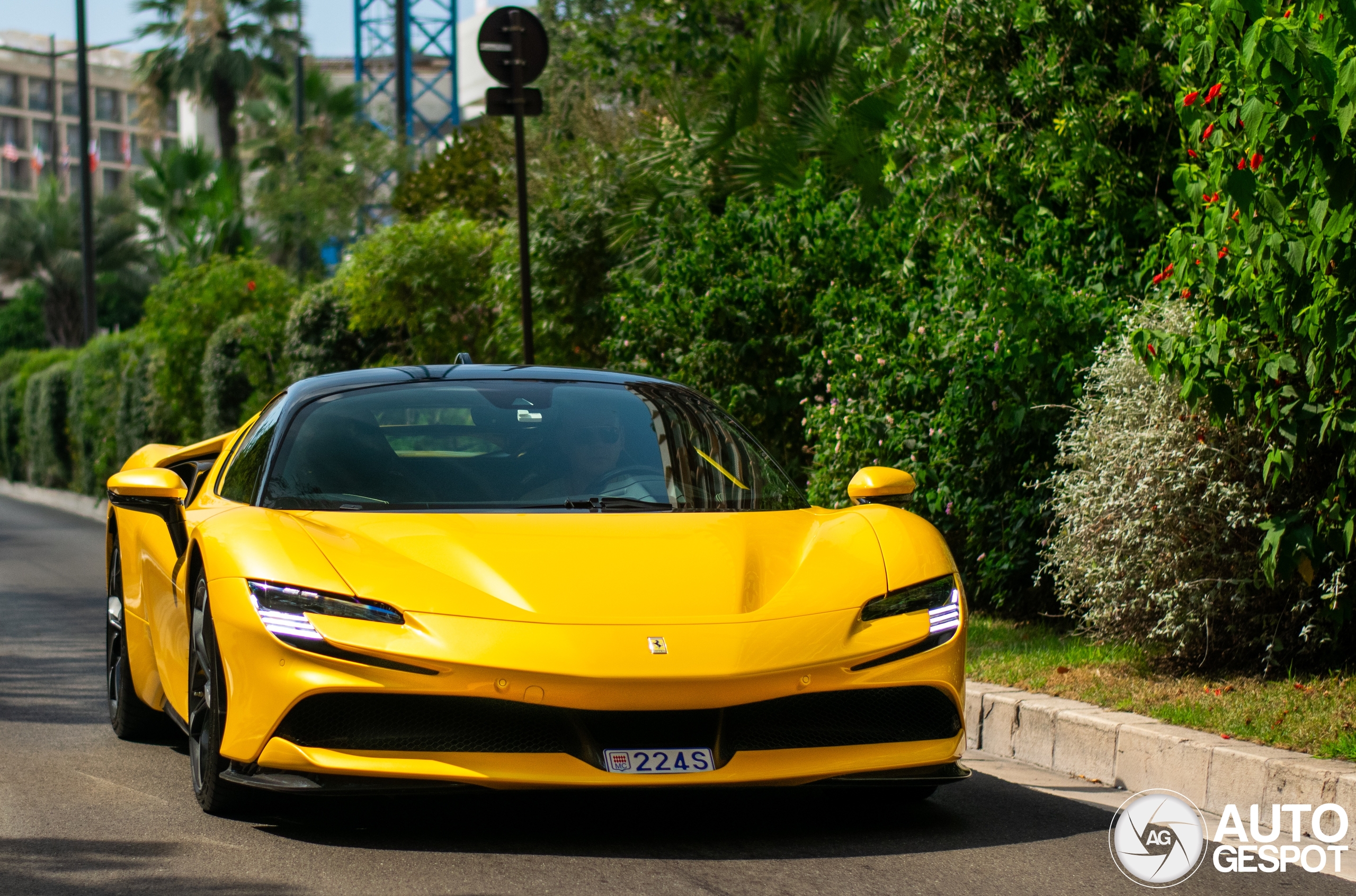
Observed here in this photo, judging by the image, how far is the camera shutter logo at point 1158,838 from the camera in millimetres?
4371

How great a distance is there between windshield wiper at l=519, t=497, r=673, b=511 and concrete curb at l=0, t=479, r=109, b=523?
1890 centimetres

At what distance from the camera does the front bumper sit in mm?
4195

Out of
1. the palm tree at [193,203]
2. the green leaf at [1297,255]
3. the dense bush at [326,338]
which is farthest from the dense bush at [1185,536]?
the palm tree at [193,203]

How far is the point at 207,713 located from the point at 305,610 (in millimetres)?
686

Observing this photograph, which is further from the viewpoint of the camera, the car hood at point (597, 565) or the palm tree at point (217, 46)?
the palm tree at point (217, 46)

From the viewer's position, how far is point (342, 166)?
43906 millimetres

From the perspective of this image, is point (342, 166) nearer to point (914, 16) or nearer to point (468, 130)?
point (468, 130)

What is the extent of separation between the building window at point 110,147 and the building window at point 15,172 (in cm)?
625

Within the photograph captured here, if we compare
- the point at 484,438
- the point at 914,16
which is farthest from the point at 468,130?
the point at 484,438

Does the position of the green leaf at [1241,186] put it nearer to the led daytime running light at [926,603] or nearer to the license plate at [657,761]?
the led daytime running light at [926,603]

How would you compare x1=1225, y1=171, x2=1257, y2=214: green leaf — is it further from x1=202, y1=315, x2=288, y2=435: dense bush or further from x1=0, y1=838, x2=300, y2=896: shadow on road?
x1=202, y1=315, x2=288, y2=435: dense bush

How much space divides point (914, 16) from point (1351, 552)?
233 inches

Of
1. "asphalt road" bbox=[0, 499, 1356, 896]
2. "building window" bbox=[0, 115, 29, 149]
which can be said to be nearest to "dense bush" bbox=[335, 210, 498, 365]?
"asphalt road" bbox=[0, 499, 1356, 896]

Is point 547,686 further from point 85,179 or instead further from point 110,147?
point 110,147
